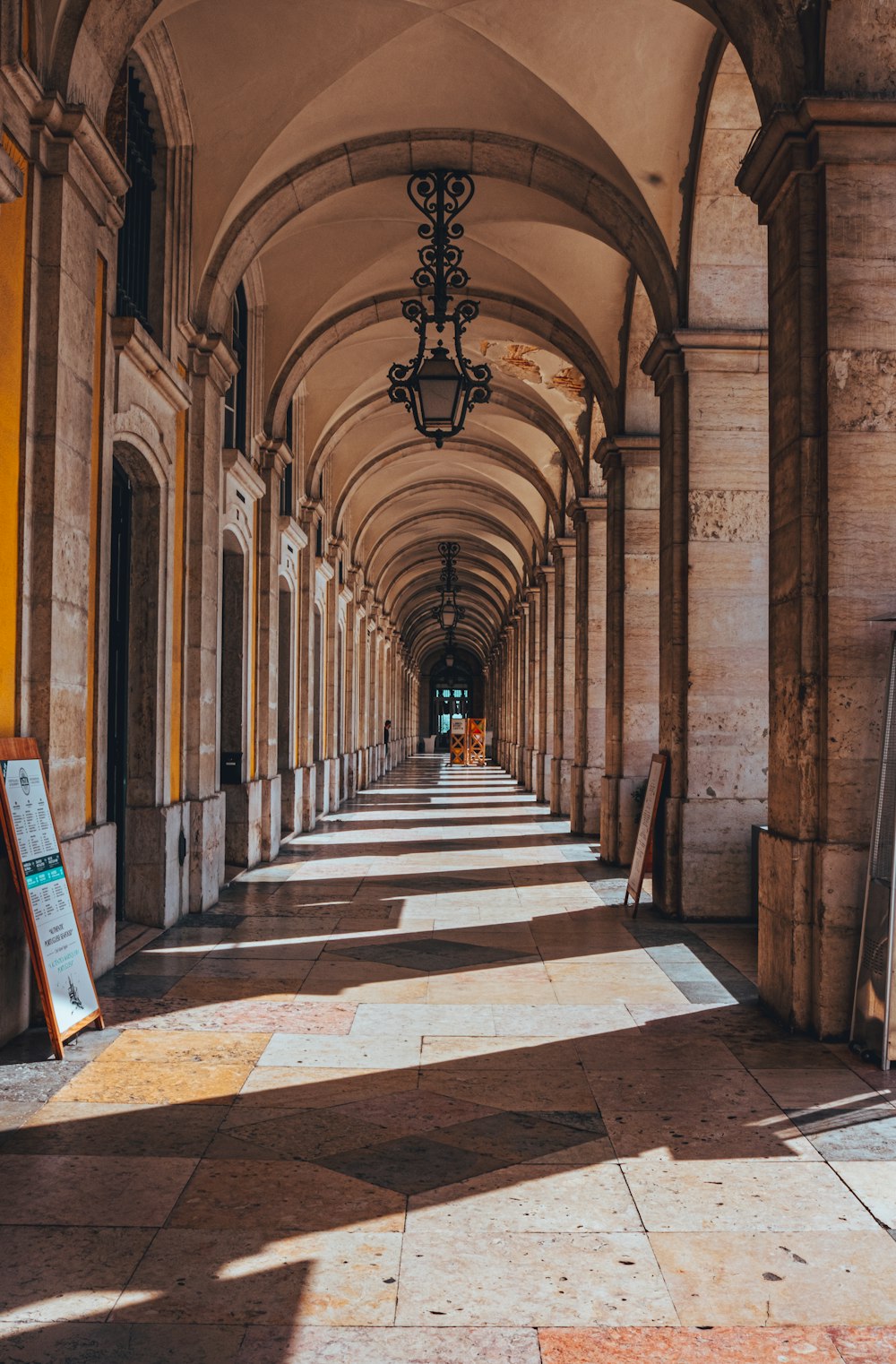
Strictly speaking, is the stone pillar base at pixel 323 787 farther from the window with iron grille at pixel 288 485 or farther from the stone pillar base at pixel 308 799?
the window with iron grille at pixel 288 485

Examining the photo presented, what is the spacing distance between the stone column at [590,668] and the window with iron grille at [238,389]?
5.07 metres

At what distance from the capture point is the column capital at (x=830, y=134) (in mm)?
5141

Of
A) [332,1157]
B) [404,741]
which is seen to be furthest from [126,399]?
[404,741]

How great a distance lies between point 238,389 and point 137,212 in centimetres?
337

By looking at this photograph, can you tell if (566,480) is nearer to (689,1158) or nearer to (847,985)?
(847,985)

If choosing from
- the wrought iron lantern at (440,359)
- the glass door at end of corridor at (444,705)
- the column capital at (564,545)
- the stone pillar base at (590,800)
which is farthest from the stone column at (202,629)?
the glass door at end of corridor at (444,705)

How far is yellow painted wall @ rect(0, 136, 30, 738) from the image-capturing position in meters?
5.04

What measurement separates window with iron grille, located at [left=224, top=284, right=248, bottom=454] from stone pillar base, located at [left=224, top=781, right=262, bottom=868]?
325 centimetres

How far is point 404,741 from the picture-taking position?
46.4 m

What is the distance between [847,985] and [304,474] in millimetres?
11943

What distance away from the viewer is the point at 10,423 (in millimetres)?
5141

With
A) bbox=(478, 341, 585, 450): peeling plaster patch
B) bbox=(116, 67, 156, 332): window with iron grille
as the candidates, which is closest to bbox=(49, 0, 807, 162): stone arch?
bbox=(116, 67, 156, 332): window with iron grille

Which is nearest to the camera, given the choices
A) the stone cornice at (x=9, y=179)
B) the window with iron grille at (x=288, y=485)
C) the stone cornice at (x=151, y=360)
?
the stone cornice at (x=9, y=179)

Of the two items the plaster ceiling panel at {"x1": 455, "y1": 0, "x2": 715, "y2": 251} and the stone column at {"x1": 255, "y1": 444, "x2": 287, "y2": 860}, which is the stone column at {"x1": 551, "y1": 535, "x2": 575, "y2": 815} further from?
the plaster ceiling panel at {"x1": 455, "y1": 0, "x2": 715, "y2": 251}
